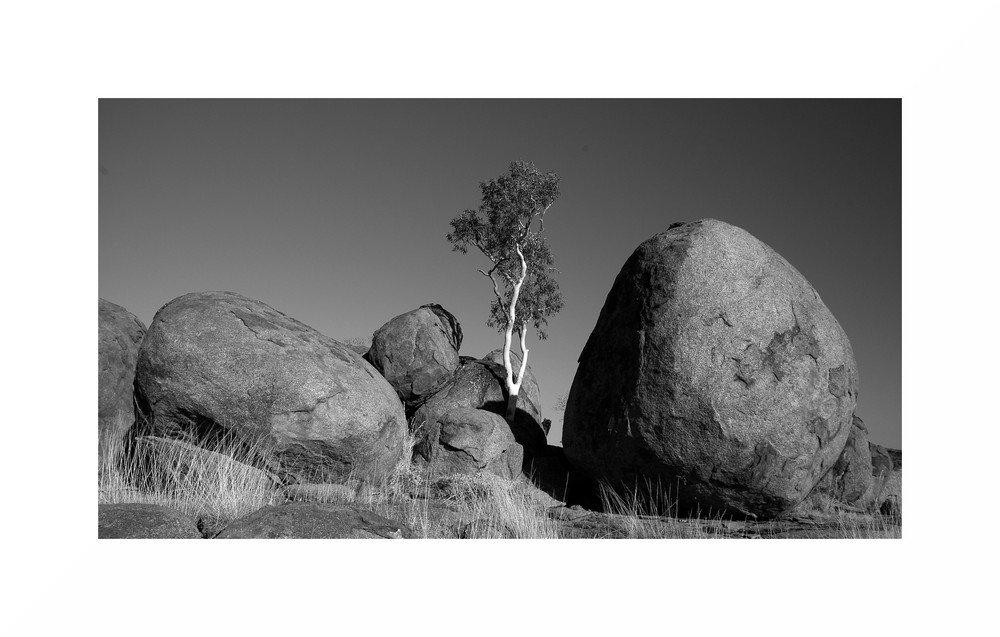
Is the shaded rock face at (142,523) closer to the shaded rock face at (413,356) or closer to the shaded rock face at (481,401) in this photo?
the shaded rock face at (481,401)

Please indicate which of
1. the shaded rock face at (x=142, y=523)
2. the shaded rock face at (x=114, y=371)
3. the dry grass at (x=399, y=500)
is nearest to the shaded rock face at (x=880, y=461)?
the dry grass at (x=399, y=500)

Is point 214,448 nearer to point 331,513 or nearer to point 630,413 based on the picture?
point 331,513

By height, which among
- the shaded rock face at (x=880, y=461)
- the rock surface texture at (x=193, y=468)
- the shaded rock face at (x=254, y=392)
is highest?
the shaded rock face at (x=254, y=392)

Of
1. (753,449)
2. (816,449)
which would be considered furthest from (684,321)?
(816,449)

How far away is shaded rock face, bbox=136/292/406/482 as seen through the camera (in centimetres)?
866

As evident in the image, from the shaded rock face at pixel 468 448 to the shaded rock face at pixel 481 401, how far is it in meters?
0.25

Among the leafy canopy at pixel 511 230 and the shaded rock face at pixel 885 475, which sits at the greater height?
the leafy canopy at pixel 511 230

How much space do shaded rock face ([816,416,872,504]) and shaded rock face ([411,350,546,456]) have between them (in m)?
4.40

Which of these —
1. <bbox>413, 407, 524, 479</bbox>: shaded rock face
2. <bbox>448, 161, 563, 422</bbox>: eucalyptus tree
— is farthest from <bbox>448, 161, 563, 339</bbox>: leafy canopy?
<bbox>413, 407, 524, 479</bbox>: shaded rock face

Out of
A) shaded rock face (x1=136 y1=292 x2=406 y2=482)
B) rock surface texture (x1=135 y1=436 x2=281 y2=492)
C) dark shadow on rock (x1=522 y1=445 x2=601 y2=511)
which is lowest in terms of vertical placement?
dark shadow on rock (x1=522 y1=445 x2=601 y2=511)

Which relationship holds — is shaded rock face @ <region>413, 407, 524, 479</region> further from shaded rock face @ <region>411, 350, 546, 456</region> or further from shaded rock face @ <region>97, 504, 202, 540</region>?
shaded rock face @ <region>97, 504, 202, 540</region>

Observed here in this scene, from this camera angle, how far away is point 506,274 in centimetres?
1975

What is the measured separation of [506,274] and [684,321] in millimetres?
11956

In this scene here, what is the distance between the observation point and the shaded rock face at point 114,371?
29.3 ft
